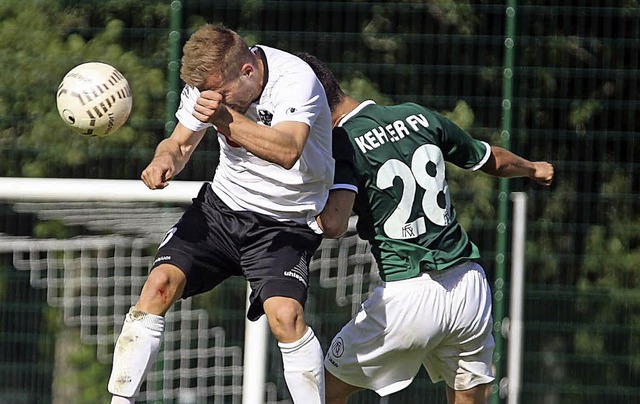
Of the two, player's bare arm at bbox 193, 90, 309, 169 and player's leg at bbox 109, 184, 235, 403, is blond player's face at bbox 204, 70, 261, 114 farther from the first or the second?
player's leg at bbox 109, 184, 235, 403

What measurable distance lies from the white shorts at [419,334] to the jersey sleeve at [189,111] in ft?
3.45

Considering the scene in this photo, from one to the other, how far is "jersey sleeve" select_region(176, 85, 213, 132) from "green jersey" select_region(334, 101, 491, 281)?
1.90 feet

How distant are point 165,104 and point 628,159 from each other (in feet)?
9.11

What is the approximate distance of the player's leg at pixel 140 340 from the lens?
5090 millimetres

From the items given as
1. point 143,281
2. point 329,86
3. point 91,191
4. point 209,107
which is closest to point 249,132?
point 209,107

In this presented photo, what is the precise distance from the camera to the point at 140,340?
5.10 meters

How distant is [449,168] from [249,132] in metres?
3.63

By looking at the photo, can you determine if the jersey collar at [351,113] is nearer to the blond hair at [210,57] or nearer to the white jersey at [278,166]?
the white jersey at [278,166]

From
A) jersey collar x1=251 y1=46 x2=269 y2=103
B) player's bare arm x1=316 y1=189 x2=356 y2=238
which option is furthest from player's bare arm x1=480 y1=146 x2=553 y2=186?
jersey collar x1=251 y1=46 x2=269 y2=103

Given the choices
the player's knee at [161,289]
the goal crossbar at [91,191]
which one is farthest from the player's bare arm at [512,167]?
the player's knee at [161,289]

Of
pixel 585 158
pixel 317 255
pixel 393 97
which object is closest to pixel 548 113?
pixel 585 158

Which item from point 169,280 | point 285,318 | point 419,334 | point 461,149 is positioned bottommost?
point 419,334

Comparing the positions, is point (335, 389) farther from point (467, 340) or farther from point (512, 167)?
point (512, 167)

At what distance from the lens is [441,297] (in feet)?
18.5
